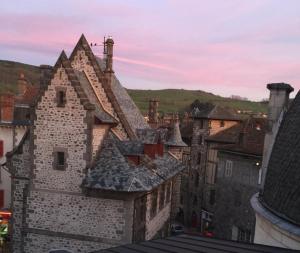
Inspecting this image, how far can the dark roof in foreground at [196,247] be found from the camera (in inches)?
324

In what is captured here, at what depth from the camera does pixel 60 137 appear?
748 inches

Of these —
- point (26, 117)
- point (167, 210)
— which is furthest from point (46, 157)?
point (26, 117)

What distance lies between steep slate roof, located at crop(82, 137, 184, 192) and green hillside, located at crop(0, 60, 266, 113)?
3186 inches

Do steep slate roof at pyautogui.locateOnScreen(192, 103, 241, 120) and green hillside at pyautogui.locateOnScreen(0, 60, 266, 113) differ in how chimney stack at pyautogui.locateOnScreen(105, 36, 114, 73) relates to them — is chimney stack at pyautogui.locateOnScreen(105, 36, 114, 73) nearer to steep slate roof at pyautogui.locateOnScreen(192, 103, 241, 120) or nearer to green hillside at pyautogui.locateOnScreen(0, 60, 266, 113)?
steep slate roof at pyautogui.locateOnScreen(192, 103, 241, 120)

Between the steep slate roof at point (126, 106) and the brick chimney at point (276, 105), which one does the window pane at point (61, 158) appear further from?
the brick chimney at point (276, 105)

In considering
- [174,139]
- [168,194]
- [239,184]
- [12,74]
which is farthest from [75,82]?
[12,74]

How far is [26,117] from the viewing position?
33.2 m

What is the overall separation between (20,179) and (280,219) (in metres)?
14.7

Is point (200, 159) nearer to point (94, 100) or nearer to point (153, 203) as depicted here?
point (153, 203)

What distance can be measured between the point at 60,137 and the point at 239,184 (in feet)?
54.4

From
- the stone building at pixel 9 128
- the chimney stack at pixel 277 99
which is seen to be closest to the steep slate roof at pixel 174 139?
the stone building at pixel 9 128

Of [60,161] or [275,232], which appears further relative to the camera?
[60,161]

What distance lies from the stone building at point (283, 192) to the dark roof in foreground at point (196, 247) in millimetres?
889

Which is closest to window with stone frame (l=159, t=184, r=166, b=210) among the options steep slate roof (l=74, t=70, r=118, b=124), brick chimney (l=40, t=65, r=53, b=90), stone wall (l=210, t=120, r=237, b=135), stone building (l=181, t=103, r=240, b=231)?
steep slate roof (l=74, t=70, r=118, b=124)
